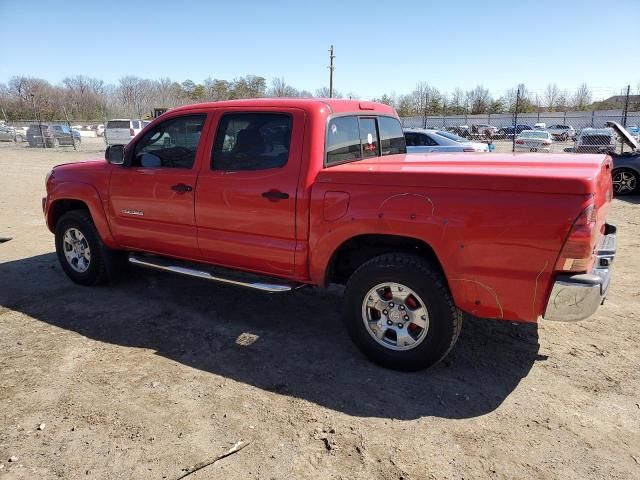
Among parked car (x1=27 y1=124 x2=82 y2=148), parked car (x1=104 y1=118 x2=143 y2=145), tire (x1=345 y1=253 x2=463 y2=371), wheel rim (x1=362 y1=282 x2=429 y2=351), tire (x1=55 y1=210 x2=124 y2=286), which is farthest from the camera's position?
parked car (x1=27 y1=124 x2=82 y2=148)

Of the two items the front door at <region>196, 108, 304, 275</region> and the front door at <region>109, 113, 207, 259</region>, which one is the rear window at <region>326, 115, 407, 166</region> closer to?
the front door at <region>196, 108, 304, 275</region>

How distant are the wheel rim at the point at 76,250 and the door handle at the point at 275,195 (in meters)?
2.58

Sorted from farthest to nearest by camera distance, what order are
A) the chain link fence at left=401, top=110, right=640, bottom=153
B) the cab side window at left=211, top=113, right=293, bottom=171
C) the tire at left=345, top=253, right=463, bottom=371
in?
the chain link fence at left=401, top=110, right=640, bottom=153
the cab side window at left=211, top=113, right=293, bottom=171
the tire at left=345, top=253, right=463, bottom=371

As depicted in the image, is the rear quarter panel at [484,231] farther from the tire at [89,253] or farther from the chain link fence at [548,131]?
the chain link fence at [548,131]

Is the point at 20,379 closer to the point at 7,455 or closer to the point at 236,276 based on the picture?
the point at 7,455

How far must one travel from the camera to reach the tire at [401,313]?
125 inches

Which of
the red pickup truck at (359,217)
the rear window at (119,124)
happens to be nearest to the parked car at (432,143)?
the red pickup truck at (359,217)

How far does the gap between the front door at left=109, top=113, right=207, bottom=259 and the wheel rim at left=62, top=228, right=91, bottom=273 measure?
61 cm

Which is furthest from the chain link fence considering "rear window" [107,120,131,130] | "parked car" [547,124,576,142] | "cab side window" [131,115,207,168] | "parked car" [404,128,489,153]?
"rear window" [107,120,131,130]

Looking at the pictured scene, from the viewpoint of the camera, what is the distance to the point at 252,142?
12.8 feet

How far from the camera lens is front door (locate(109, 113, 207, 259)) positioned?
4211 millimetres

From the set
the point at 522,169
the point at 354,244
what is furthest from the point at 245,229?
the point at 522,169

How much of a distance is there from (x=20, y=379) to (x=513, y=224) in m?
3.54

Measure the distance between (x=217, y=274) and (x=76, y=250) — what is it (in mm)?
2117
